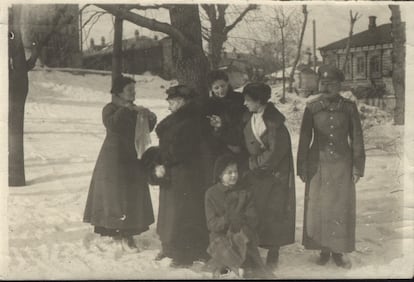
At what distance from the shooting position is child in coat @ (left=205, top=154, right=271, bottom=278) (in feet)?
11.1

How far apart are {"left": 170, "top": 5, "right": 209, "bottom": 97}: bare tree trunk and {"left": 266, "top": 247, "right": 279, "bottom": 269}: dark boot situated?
107cm

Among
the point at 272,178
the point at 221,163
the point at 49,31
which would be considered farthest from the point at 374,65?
the point at 49,31

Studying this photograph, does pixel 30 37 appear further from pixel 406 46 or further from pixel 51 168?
pixel 406 46

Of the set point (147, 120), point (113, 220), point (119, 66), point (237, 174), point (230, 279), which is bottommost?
point (230, 279)

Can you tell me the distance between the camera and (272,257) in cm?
348

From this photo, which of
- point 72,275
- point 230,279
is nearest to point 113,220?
point 72,275

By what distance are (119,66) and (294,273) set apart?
1.58 metres

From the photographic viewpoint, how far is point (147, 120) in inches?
136

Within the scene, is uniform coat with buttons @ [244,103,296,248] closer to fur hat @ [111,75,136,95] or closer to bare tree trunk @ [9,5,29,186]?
fur hat @ [111,75,136,95]

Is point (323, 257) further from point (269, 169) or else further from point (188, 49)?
point (188, 49)

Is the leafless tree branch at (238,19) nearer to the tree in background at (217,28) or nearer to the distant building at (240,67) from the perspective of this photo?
A: the tree in background at (217,28)

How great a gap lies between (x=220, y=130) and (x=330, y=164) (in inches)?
26.1

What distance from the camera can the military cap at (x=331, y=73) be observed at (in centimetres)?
350

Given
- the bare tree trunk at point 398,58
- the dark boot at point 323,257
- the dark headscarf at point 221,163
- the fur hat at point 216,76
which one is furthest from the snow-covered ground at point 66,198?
the bare tree trunk at point 398,58
